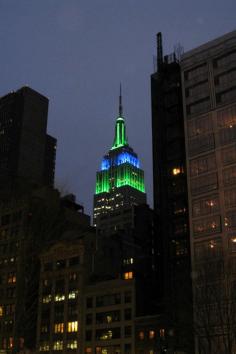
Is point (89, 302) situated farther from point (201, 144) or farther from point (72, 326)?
point (201, 144)

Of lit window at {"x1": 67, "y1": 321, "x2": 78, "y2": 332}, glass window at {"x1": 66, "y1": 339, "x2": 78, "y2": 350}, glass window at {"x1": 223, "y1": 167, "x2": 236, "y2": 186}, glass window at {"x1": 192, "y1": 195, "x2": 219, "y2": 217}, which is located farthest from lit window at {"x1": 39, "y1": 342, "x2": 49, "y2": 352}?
glass window at {"x1": 223, "y1": 167, "x2": 236, "y2": 186}

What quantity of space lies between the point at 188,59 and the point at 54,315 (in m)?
65.7

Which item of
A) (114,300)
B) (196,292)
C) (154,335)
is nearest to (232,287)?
(196,292)

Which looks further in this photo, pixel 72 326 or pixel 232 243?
pixel 72 326

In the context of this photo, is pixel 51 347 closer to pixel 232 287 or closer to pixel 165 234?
pixel 165 234

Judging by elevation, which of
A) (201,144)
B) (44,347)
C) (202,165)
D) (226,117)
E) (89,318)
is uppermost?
(226,117)

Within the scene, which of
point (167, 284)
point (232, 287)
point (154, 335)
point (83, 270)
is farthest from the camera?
point (83, 270)

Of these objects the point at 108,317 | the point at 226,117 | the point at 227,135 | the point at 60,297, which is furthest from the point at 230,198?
the point at 60,297

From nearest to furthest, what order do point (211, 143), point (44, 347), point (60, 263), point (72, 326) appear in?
point (211, 143) → point (72, 326) → point (44, 347) → point (60, 263)

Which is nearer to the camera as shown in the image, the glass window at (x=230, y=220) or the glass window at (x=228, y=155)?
the glass window at (x=230, y=220)

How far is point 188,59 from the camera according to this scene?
116m

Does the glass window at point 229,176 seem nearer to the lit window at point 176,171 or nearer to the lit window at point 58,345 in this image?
the lit window at point 176,171

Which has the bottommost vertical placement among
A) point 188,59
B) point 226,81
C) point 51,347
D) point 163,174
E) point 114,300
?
point 51,347

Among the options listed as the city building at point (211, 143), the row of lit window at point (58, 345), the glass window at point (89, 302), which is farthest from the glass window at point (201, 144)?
the row of lit window at point (58, 345)
